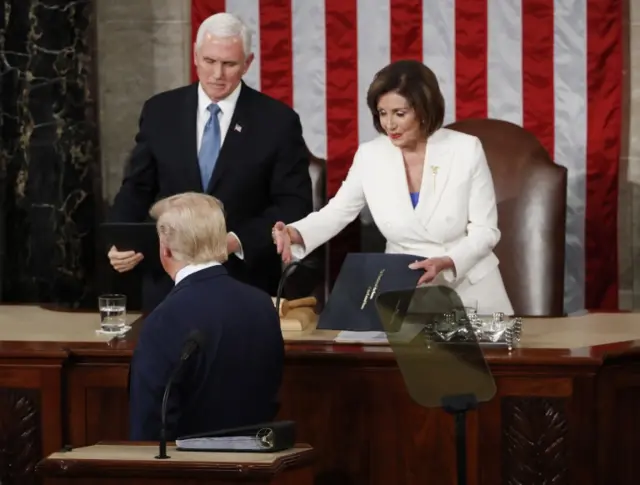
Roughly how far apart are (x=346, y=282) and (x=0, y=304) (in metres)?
1.74

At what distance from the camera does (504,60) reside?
6.76m

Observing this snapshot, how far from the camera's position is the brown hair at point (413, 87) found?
5.08 meters

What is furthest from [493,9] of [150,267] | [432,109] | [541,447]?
[541,447]

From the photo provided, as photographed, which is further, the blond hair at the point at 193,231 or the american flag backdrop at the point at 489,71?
the american flag backdrop at the point at 489,71

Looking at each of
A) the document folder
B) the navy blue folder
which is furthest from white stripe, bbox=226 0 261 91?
the document folder

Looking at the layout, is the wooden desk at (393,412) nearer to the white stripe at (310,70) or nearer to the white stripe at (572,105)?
the white stripe at (572,105)

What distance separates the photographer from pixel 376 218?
533cm

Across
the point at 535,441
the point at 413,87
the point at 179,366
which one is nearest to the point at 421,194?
the point at 413,87

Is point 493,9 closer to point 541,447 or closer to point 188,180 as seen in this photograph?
point 188,180

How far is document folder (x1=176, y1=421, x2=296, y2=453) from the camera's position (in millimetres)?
3330

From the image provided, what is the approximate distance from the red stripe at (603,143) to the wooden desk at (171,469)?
373cm

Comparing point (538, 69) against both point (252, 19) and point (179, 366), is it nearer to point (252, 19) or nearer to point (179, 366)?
point (252, 19)

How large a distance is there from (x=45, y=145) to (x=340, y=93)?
4.62 ft

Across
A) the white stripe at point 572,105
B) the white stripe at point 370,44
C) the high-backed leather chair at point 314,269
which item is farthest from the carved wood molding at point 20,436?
the white stripe at point 572,105
